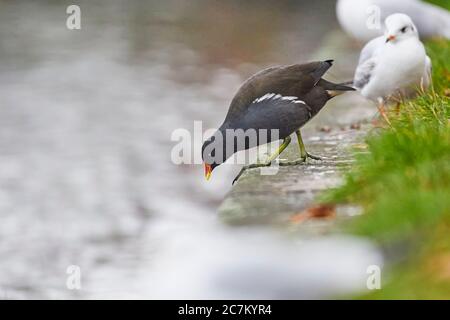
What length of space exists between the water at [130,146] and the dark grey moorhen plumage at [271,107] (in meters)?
0.63

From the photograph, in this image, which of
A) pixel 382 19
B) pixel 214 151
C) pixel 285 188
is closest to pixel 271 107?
pixel 214 151

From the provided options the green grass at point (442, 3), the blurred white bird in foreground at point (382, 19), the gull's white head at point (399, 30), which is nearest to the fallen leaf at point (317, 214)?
the gull's white head at point (399, 30)

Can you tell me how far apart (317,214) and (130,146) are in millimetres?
5369

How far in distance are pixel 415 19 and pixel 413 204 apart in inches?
179

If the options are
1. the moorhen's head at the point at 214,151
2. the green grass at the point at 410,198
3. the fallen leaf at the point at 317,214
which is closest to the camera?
the green grass at the point at 410,198

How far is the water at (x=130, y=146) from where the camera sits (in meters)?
3.76

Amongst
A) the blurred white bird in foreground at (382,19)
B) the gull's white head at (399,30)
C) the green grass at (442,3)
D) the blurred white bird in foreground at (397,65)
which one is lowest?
the blurred white bird in foreground at (397,65)

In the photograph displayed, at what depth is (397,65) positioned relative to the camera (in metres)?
5.71

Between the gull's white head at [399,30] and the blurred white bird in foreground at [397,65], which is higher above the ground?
the gull's white head at [399,30]

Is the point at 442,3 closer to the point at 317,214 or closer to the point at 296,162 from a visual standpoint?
the point at 296,162

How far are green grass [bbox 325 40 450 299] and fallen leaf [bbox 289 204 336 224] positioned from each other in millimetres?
109

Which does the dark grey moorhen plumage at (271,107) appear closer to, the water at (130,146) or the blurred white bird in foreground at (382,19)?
the water at (130,146)
